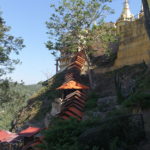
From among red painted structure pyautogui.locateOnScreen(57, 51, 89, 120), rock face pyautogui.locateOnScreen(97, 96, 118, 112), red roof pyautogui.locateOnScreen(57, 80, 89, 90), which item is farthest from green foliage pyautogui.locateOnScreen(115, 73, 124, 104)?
red roof pyautogui.locateOnScreen(57, 80, 89, 90)

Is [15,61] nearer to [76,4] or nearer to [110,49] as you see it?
[76,4]

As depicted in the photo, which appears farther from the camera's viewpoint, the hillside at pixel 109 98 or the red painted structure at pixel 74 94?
the red painted structure at pixel 74 94

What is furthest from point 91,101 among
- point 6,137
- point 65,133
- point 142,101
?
point 142,101

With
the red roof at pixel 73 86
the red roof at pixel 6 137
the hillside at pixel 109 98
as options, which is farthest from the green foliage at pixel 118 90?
the red roof at pixel 6 137

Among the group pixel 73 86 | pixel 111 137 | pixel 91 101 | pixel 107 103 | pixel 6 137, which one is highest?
pixel 73 86

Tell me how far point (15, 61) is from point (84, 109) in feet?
19.9

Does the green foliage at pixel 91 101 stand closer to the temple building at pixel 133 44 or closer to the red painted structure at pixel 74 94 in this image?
the red painted structure at pixel 74 94

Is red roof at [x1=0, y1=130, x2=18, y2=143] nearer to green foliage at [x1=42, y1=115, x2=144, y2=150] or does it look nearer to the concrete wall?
the concrete wall

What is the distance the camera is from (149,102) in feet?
29.8

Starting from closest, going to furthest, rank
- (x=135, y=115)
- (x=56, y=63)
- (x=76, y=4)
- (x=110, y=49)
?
(x=135, y=115) < (x=76, y=4) < (x=110, y=49) < (x=56, y=63)

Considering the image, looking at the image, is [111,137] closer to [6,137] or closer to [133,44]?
[133,44]

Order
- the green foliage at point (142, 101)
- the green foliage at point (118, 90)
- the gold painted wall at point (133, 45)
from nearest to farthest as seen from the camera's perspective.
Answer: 1. the green foliage at point (142, 101)
2. the green foliage at point (118, 90)
3. the gold painted wall at point (133, 45)

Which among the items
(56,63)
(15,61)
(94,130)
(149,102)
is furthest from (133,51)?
(56,63)

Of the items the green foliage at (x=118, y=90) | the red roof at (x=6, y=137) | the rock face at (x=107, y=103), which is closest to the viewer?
the green foliage at (x=118, y=90)
